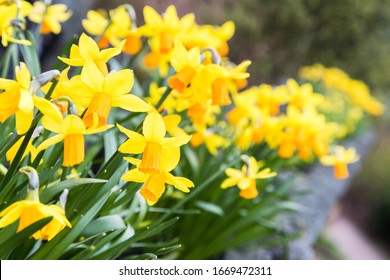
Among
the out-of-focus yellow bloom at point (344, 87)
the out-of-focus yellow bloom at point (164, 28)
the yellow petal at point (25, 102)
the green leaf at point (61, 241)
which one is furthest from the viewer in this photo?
the out-of-focus yellow bloom at point (344, 87)

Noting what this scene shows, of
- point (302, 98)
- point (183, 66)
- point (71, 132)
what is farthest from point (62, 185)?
point (302, 98)

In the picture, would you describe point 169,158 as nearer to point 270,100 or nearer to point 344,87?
point 270,100

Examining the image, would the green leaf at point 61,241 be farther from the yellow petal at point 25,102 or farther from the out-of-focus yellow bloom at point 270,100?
the out-of-focus yellow bloom at point 270,100

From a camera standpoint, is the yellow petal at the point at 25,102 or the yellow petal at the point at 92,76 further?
the yellow petal at the point at 92,76

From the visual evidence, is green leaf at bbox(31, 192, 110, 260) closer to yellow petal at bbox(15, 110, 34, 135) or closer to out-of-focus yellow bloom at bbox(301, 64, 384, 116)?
yellow petal at bbox(15, 110, 34, 135)

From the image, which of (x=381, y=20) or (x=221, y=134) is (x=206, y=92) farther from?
(x=381, y=20)

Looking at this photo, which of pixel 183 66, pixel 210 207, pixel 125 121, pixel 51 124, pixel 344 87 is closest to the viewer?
pixel 51 124

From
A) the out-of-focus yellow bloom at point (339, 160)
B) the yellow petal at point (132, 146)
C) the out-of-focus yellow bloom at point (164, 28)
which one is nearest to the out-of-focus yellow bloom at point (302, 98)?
the out-of-focus yellow bloom at point (339, 160)
